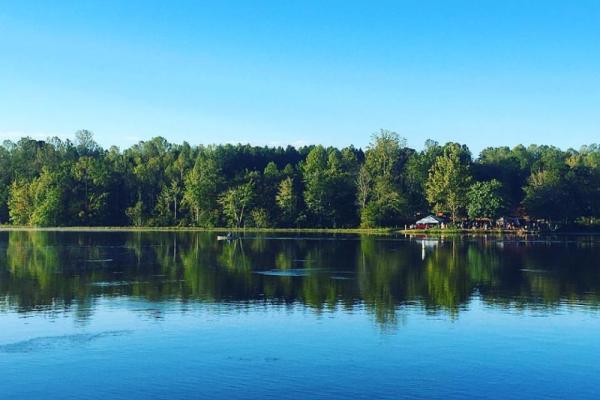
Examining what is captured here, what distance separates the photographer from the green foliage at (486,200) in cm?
11775

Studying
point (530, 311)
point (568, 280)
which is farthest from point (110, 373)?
point (568, 280)

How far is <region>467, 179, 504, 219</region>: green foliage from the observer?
386 feet

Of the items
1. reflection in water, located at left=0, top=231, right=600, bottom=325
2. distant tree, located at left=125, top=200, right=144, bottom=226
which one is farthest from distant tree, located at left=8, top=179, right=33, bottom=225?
reflection in water, located at left=0, top=231, right=600, bottom=325

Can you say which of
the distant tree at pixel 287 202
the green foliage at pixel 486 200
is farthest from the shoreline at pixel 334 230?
the green foliage at pixel 486 200

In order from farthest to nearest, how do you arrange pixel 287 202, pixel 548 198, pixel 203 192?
pixel 203 192 → pixel 287 202 → pixel 548 198

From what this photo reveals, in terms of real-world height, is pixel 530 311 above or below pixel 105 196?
below

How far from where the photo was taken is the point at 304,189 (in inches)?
5394

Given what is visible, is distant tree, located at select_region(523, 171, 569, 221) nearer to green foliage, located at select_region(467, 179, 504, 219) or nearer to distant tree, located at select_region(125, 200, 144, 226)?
green foliage, located at select_region(467, 179, 504, 219)

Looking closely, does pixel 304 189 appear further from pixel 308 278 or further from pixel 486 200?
pixel 308 278

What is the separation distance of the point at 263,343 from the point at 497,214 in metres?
102

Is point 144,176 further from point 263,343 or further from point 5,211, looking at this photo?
point 263,343

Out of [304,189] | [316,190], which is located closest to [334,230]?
[316,190]

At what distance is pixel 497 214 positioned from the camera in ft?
394

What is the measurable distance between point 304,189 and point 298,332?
110690mm
